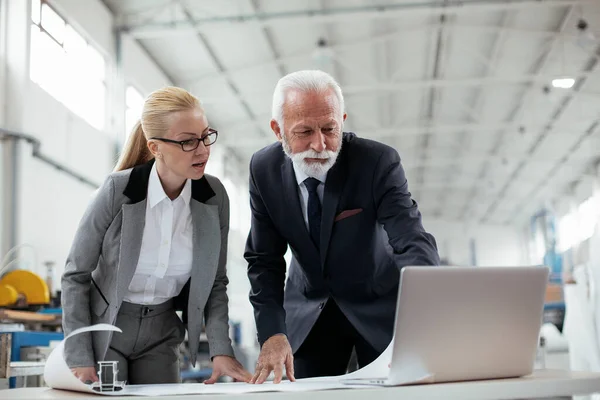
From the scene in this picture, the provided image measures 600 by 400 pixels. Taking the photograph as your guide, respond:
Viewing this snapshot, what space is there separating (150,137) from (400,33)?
311 inches

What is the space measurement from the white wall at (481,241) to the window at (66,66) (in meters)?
14.4

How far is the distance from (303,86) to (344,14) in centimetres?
656

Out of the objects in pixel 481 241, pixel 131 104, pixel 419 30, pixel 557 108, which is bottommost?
pixel 481 241

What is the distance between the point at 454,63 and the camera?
1062 centimetres

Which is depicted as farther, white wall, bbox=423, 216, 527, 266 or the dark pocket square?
white wall, bbox=423, 216, 527, 266

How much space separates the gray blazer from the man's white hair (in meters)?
0.27

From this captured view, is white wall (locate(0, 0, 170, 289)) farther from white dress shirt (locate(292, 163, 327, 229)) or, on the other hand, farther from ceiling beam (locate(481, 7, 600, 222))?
ceiling beam (locate(481, 7, 600, 222))

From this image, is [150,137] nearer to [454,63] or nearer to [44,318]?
[44,318]

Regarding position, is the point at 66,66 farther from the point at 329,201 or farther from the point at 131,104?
the point at 329,201

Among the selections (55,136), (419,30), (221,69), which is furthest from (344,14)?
(55,136)

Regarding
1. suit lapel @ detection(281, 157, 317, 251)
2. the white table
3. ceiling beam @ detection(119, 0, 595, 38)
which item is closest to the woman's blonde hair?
suit lapel @ detection(281, 157, 317, 251)

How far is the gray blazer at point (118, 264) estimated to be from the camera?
1729 mm

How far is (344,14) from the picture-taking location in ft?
26.6

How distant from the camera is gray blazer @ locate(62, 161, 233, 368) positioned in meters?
1.73
